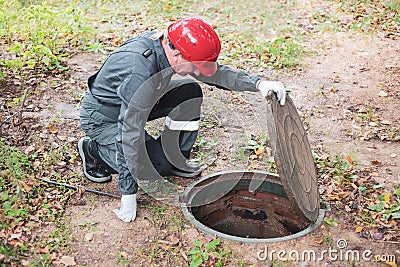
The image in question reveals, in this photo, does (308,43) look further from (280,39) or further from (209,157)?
(209,157)

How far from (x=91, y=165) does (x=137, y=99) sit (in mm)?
1209

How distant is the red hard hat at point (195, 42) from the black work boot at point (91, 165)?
1336 millimetres

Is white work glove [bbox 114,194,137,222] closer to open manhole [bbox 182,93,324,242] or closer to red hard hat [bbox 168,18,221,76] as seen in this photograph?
open manhole [bbox 182,93,324,242]

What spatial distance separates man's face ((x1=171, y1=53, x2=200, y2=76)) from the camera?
11.5 ft

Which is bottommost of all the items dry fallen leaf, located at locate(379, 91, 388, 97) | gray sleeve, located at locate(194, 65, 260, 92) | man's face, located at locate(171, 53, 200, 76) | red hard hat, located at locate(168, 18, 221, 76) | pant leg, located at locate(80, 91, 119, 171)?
dry fallen leaf, located at locate(379, 91, 388, 97)

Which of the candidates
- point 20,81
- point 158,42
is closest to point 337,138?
point 158,42

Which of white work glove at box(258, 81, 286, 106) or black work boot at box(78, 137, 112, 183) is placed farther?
black work boot at box(78, 137, 112, 183)

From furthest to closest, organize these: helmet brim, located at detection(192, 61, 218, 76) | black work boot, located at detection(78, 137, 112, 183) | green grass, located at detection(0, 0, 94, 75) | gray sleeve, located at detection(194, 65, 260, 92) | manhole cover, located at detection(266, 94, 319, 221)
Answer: green grass, located at detection(0, 0, 94, 75), black work boot, located at detection(78, 137, 112, 183), gray sleeve, located at detection(194, 65, 260, 92), helmet brim, located at detection(192, 61, 218, 76), manhole cover, located at detection(266, 94, 319, 221)

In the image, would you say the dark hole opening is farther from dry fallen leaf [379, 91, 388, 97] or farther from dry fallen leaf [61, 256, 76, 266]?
dry fallen leaf [379, 91, 388, 97]

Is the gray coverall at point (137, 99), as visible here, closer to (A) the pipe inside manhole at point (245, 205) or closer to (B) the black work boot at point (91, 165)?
(B) the black work boot at point (91, 165)

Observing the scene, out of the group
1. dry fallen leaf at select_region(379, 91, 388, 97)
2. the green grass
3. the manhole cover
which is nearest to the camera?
the manhole cover

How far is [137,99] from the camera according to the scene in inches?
135

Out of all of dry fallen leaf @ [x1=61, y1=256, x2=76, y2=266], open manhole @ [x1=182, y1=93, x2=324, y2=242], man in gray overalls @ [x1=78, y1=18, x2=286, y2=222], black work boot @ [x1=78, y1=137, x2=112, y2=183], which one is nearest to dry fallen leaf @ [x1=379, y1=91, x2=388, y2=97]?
open manhole @ [x1=182, y1=93, x2=324, y2=242]

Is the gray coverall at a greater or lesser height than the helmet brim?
lesser
